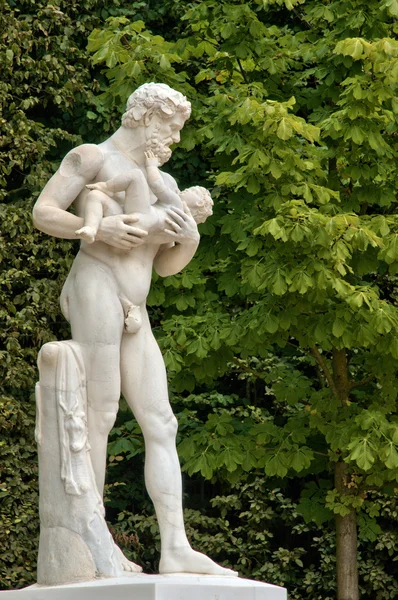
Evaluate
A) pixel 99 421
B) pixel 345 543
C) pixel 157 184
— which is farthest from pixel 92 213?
pixel 345 543

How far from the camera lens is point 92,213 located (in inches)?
294

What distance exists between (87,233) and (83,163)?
0.48 m

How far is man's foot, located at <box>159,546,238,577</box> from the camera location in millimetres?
7344

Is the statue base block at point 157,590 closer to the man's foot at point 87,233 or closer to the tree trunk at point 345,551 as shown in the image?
the man's foot at point 87,233

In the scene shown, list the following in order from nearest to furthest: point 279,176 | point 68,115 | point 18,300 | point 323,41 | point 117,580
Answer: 1. point 117,580
2. point 279,176
3. point 323,41
4. point 18,300
5. point 68,115

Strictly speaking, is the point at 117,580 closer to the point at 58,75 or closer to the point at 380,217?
the point at 380,217

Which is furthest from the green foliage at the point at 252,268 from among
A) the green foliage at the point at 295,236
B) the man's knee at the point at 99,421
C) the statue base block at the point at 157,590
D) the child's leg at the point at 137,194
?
the statue base block at the point at 157,590

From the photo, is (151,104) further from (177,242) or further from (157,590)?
(157,590)

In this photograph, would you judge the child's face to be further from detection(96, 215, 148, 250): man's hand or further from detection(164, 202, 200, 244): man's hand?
detection(96, 215, 148, 250): man's hand

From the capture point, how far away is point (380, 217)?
11422 millimetres

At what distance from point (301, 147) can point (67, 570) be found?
521 cm

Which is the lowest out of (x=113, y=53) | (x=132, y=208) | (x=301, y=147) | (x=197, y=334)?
(x=197, y=334)

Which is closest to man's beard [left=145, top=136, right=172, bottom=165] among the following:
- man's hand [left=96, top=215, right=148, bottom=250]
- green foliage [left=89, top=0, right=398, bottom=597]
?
man's hand [left=96, top=215, right=148, bottom=250]

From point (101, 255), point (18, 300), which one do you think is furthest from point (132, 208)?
point (18, 300)
